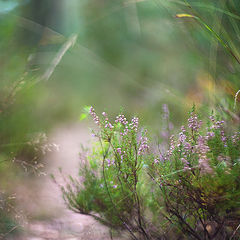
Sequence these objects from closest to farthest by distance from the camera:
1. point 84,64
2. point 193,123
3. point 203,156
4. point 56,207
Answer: point 203,156
point 193,123
point 56,207
point 84,64

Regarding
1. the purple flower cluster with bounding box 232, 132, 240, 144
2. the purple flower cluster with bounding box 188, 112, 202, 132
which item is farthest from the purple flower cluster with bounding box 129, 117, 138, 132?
the purple flower cluster with bounding box 232, 132, 240, 144

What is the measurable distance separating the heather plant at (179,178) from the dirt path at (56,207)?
0.15m

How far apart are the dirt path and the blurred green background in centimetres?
11

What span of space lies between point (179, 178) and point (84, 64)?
4.22ft

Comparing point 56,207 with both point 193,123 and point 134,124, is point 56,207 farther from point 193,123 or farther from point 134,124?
point 193,123

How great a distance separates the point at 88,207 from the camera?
3.68 feet

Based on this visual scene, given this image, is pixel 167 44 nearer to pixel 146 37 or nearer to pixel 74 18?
pixel 146 37

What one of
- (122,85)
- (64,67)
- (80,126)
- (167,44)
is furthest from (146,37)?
(80,126)

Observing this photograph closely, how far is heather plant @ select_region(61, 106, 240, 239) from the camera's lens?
2.39 ft

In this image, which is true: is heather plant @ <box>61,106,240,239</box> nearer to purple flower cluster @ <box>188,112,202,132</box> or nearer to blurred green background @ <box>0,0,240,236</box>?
purple flower cluster @ <box>188,112,202,132</box>

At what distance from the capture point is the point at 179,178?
794 mm

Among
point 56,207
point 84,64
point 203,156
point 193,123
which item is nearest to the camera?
point 203,156

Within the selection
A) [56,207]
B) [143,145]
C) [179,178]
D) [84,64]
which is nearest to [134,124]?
[143,145]

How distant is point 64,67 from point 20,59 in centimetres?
52
